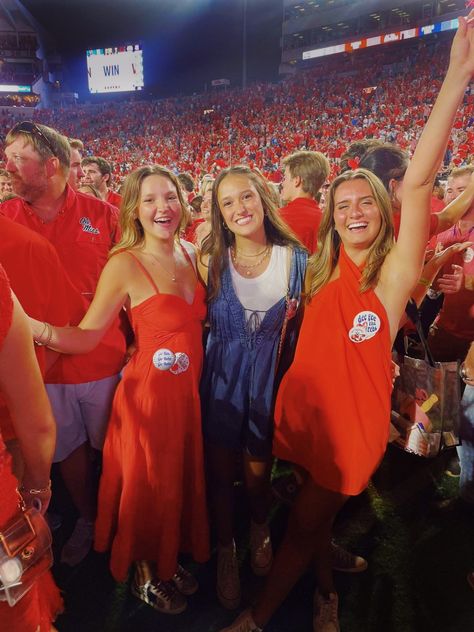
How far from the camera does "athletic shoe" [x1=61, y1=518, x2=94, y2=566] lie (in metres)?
2.33

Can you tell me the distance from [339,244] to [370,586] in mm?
1668

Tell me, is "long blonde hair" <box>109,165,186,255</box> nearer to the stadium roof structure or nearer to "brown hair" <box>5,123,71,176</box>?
"brown hair" <box>5,123,71,176</box>

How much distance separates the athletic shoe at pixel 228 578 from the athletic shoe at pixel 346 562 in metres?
0.51

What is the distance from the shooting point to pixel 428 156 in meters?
1.52

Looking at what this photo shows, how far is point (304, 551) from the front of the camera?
175 cm

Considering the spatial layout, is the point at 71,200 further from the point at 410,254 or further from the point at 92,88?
the point at 92,88

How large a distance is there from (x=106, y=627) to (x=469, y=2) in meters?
2.77

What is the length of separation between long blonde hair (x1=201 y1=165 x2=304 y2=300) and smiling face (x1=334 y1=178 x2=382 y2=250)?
1.26 feet

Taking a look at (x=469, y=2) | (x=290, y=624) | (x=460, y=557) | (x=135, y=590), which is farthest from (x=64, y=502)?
(x=469, y=2)

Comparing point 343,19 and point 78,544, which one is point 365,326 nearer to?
point 78,544

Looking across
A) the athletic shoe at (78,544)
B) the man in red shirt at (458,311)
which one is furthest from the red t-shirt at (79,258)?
the man in red shirt at (458,311)

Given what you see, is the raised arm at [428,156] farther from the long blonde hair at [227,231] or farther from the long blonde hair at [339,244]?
the long blonde hair at [227,231]

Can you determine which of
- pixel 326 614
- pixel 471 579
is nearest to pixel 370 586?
pixel 326 614

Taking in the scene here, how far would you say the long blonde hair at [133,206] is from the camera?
204cm
